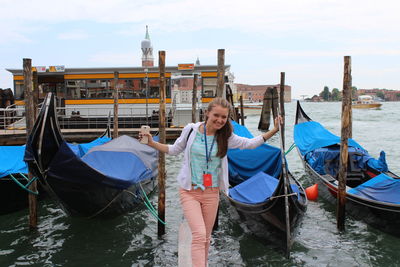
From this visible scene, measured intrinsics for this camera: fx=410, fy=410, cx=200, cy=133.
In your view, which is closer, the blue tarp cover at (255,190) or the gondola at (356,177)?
the blue tarp cover at (255,190)

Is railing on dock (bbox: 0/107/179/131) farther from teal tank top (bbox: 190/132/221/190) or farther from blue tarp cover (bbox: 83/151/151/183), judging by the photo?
teal tank top (bbox: 190/132/221/190)

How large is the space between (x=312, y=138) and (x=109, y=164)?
14.9ft

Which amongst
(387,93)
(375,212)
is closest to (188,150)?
(375,212)

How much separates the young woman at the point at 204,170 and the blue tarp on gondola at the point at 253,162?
3.85 m

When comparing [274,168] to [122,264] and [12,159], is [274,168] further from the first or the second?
[12,159]

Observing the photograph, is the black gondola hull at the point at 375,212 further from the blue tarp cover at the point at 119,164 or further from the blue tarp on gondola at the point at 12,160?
the blue tarp on gondola at the point at 12,160

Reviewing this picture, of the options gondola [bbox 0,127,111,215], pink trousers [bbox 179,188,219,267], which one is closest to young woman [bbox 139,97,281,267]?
pink trousers [bbox 179,188,219,267]

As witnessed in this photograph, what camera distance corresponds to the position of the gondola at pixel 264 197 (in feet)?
14.8

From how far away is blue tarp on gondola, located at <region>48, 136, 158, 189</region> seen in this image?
4602 mm

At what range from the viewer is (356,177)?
22.6 ft

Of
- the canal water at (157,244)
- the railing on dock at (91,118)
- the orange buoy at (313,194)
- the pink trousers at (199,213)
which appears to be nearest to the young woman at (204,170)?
the pink trousers at (199,213)

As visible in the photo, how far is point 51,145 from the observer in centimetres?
469

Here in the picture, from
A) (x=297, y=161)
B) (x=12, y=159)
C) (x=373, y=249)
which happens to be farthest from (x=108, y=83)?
(x=373, y=249)

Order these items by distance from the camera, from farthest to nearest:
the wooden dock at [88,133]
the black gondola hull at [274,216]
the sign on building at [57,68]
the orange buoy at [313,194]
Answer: the sign on building at [57,68] < the wooden dock at [88,133] < the orange buoy at [313,194] < the black gondola hull at [274,216]
